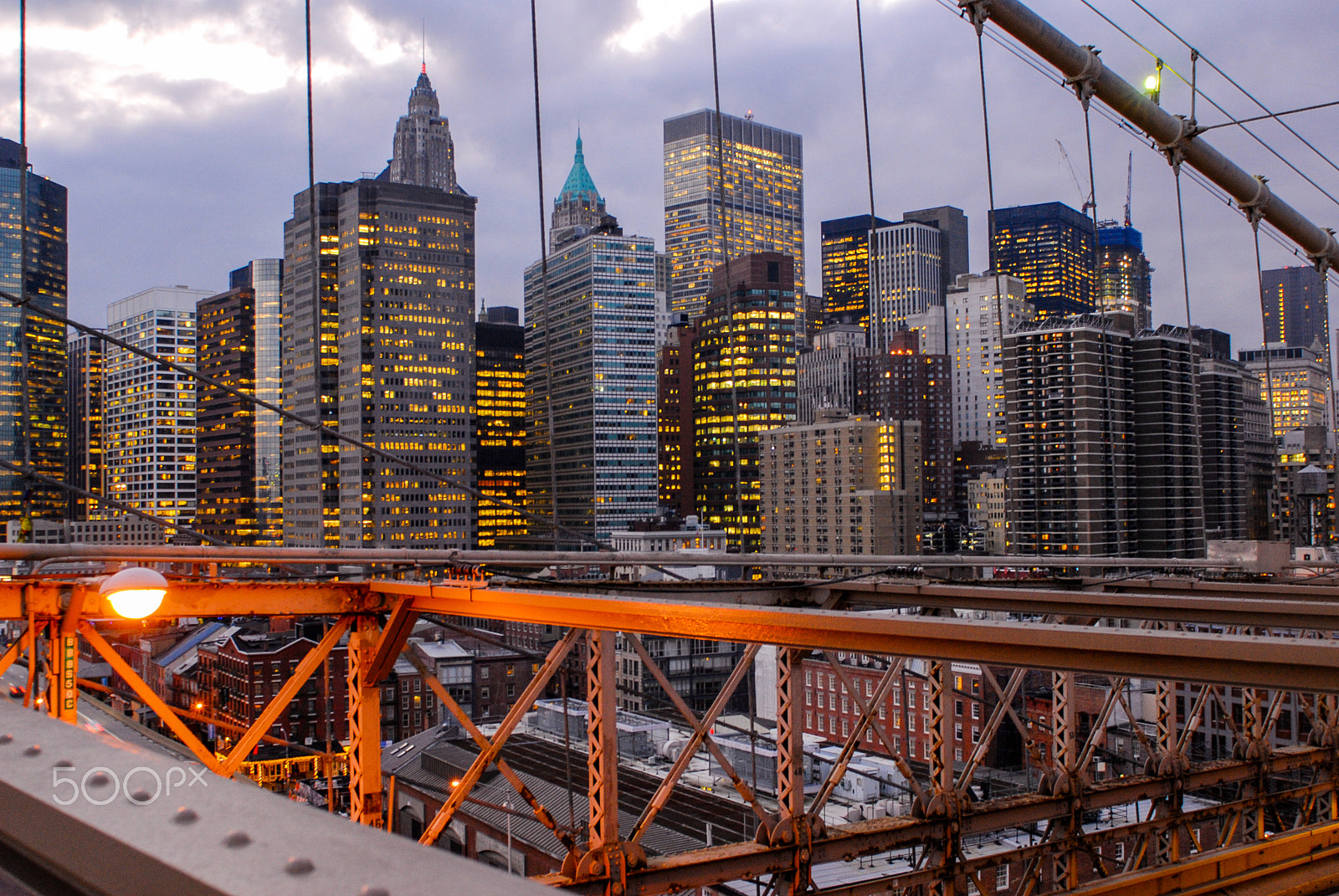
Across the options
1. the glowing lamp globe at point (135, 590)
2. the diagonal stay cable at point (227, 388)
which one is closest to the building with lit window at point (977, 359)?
the diagonal stay cable at point (227, 388)

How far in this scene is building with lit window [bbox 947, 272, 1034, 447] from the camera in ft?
574

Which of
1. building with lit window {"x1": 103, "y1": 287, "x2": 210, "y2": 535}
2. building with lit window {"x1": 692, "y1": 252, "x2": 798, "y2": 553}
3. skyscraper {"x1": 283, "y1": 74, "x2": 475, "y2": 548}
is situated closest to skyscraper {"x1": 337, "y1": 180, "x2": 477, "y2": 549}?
skyscraper {"x1": 283, "y1": 74, "x2": 475, "y2": 548}

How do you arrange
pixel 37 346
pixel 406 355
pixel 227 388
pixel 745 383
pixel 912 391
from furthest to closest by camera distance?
pixel 912 391
pixel 745 383
pixel 406 355
pixel 37 346
pixel 227 388

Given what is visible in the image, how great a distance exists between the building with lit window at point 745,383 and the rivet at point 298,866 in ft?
451

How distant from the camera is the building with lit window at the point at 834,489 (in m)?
110

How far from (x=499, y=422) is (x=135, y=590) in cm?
14662

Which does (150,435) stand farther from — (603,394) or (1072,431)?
(1072,431)

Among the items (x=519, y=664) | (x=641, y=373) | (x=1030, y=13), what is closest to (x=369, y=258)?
(x=641, y=373)

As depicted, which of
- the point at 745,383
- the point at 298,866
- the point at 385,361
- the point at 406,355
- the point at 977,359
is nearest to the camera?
the point at 298,866

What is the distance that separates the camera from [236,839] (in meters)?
1.08

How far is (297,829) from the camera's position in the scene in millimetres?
1112

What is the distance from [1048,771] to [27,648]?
9.96 metres

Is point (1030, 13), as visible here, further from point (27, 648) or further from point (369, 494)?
point (369, 494)

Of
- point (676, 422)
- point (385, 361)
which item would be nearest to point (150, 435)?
point (385, 361)
